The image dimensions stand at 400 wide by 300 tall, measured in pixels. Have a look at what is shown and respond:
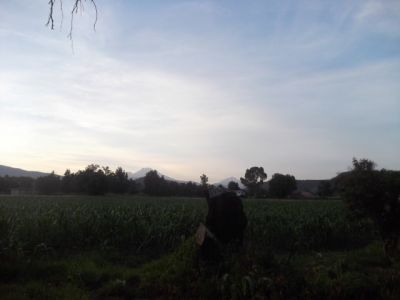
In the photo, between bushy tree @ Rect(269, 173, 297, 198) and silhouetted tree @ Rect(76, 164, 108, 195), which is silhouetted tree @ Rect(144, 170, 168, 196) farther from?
bushy tree @ Rect(269, 173, 297, 198)

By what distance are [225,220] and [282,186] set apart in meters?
84.8

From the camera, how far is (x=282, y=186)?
301ft

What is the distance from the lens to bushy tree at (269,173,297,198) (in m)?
91.3

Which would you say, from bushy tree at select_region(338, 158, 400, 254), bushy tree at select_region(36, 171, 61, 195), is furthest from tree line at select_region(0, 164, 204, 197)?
bushy tree at select_region(338, 158, 400, 254)

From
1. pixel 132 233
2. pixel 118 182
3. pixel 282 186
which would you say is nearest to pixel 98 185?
pixel 118 182

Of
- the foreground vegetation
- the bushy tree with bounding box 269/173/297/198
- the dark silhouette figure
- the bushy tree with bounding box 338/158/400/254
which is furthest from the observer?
the bushy tree with bounding box 269/173/297/198

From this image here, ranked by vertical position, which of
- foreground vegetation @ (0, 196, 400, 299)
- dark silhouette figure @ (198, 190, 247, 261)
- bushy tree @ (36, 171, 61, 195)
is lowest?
foreground vegetation @ (0, 196, 400, 299)

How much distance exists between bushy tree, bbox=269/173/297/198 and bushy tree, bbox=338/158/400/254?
8064cm

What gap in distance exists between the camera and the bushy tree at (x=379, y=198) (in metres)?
11.1

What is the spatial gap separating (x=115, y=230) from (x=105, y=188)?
7064cm

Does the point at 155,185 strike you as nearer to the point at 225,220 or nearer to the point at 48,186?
the point at 48,186

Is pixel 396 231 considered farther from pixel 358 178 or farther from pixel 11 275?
pixel 11 275

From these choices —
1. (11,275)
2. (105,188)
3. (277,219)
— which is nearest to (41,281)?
(11,275)

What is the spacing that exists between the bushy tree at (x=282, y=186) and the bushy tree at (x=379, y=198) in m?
80.6
